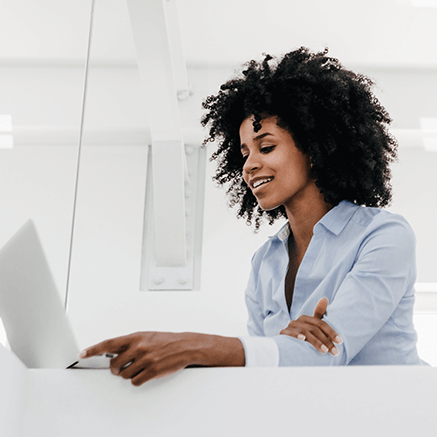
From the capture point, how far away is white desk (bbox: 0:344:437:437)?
643mm

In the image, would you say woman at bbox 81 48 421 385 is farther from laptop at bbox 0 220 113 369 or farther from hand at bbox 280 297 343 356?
laptop at bbox 0 220 113 369

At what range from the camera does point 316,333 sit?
36.7 inches

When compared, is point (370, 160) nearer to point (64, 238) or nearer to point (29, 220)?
point (64, 238)

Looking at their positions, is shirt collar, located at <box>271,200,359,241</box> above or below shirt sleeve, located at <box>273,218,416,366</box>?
above

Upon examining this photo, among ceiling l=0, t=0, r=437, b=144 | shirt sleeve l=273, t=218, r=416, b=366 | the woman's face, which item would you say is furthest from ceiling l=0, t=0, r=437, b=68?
shirt sleeve l=273, t=218, r=416, b=366

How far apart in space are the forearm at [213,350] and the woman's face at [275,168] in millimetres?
633

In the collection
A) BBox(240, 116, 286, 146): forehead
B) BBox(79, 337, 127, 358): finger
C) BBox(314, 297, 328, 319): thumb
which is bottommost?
BBox(79, 337, 127, 358): finger

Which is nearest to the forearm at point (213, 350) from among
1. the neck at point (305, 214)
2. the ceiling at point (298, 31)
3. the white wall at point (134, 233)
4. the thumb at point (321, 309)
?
the thumb at point (321, 309)

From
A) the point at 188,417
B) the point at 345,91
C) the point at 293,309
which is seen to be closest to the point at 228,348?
the point at 188,417

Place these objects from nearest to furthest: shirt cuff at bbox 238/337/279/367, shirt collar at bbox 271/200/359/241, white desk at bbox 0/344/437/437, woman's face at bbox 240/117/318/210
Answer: white desk at bbox 0/344/437/437
shirt cuff at bbox 238/337/279/367
shirt collar at bbox 271/200/359/241
woman's face at bbox 240/117/318/210

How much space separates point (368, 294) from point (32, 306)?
0.56 metres

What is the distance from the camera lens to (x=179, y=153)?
2.13 metres

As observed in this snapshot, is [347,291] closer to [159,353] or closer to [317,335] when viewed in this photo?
[317,335]

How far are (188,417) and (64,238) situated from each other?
382 millimetres
